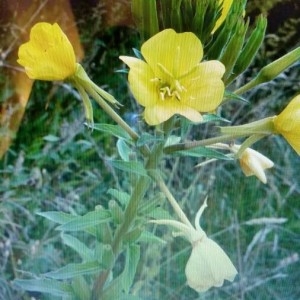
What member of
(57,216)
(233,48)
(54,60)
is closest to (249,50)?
(233,48)

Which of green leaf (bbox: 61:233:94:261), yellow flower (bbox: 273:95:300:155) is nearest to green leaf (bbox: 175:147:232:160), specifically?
yellow flower (bbox: 273:95:300:155)


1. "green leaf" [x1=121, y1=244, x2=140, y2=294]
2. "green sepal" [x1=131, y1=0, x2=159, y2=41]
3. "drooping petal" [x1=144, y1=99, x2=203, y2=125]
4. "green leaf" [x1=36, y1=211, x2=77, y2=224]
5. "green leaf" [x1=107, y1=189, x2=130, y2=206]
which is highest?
"green sepal" [x1=131, y1=0, x2=159, y2=41]

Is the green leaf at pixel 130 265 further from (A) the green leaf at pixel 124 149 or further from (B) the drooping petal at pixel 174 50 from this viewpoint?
(B) the drooping petal at pixel 174 50

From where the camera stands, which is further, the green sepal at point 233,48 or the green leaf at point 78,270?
the green leaf at point 78,270

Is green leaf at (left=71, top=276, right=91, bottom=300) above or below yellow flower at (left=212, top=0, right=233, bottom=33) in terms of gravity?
below

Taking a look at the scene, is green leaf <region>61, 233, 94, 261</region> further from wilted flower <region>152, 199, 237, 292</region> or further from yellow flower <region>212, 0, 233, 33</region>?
yellow flower <region>212, 0, 233, 33</region>

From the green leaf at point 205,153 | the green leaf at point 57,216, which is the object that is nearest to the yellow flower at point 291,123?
the green leaf at point 205,153

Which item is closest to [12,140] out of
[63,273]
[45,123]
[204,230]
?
[45,123]

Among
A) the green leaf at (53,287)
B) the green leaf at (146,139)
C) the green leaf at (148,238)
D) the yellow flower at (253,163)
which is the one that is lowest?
the green leaf at (53,287)
